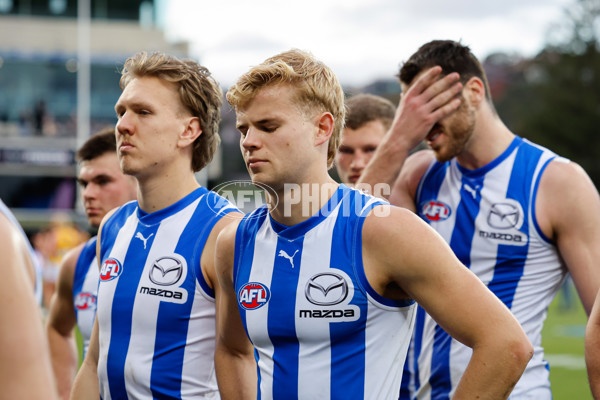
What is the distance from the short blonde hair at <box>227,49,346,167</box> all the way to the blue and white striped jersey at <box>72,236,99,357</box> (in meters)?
2.02

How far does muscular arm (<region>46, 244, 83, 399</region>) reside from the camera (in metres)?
4.41

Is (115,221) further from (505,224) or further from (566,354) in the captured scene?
(566,354)

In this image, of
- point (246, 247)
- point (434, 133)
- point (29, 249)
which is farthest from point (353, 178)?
point (29, 249)

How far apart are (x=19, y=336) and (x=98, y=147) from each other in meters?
3.19

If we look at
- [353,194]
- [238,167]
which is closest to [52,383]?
[353,194]

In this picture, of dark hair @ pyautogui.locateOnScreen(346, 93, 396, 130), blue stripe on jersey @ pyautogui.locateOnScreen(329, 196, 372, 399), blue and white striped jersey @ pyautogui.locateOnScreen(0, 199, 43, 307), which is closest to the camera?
blue and white striped jersey @ pyautogui.locateOnScreen(0, 199, 43, 307)

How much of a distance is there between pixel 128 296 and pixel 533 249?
6.09 ft

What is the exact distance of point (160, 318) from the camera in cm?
283

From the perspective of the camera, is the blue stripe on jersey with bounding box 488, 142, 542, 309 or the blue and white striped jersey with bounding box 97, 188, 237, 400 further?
the blue stripe on jersey with bounding box 488, 142, 542, 309

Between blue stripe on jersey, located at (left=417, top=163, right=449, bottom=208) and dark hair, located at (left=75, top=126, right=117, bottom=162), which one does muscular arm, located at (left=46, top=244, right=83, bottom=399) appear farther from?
blue stripe on jersey, located at (left=417, top=163, right=449, bottom=208)

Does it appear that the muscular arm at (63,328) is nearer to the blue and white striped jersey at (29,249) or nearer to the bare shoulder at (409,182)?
the bare shoulder at (409,182)

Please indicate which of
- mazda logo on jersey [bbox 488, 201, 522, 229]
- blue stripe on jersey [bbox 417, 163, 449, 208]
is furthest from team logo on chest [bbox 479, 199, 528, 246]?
blue stripe on jersey [bbox 417, 163, 449, 208]

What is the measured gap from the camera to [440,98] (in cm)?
350

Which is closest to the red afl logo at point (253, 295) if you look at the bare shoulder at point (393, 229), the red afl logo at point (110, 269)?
the bare shoulder at point (393, 229)
